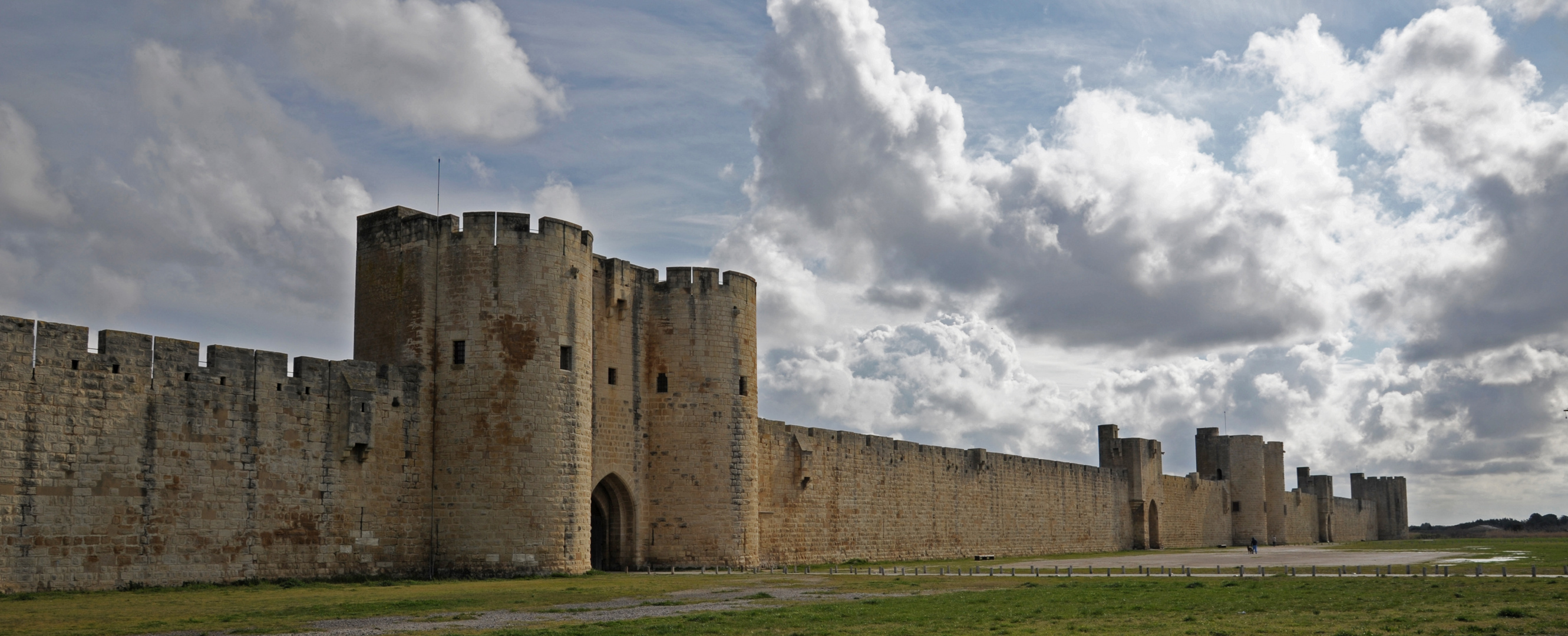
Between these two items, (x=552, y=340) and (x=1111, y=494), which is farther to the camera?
(x=1111, y=494)

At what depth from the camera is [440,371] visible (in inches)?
1070

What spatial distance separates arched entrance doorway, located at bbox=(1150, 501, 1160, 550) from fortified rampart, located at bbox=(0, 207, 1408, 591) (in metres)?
20.9

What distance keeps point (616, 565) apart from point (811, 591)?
33.0 feet

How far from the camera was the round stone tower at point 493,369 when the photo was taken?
87.0 feet

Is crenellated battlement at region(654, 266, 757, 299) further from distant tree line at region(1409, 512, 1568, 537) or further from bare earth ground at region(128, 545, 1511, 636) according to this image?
distant tree line at region(1409, 512, 1568, 537)

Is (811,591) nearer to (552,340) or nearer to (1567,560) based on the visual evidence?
(552,340)

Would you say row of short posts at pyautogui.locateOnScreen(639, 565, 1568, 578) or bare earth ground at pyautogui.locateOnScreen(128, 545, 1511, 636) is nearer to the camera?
bare earth ground at pyautogui.locateOnScreen(128, 545, 1511, 636)

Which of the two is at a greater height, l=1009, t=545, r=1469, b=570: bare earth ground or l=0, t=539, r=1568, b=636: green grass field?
l=0, t=539, r=1568, b=636: green grass field

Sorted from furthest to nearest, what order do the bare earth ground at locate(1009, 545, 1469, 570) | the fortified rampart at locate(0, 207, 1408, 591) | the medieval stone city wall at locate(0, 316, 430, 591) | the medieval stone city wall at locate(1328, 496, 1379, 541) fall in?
1. the medieval stone city wall at locate(1328, 496, 1379, 541)
2. the bare earth ground at locate(1009, 545, 1469, 570)
3. the fortified rampart at locate(0, 207, 1408, 591)
4. the medieval stone city wall at locate(0, 316, 430, 591)

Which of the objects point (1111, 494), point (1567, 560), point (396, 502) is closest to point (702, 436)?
point (396, 502)

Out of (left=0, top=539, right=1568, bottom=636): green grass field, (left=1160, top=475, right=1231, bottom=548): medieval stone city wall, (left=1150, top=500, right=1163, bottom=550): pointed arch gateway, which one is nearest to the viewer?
(left=0, top=539, right=1568, bottom=636): green grass field

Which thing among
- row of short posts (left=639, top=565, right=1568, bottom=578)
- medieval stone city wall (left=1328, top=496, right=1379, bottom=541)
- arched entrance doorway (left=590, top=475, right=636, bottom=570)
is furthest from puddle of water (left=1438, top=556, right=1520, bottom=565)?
medieval stone city wall (left=1328, top=496, right=1379, bottom=541)

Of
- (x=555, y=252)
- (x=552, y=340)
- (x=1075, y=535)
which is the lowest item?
(x=1075, y=535)

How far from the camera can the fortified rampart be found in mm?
20938
